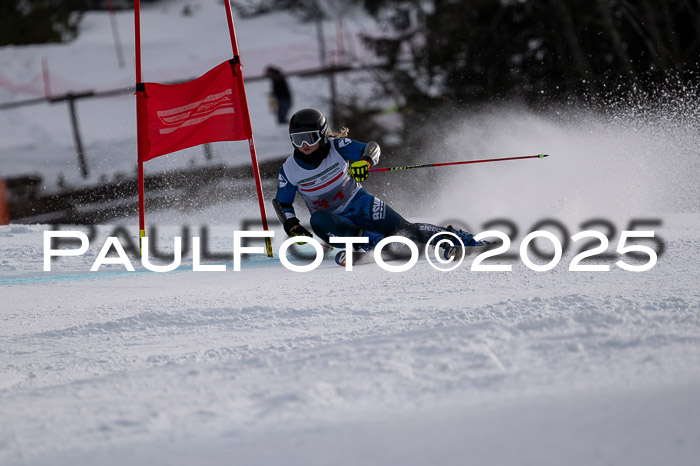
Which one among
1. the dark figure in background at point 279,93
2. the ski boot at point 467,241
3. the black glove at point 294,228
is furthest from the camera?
the dark figure in background at point 279,93

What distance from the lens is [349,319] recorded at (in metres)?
3.88

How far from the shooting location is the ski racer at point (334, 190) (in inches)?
223

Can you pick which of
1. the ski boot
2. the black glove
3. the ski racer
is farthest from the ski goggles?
the ski boot

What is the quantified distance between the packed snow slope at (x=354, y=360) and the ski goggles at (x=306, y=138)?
36.4 inches

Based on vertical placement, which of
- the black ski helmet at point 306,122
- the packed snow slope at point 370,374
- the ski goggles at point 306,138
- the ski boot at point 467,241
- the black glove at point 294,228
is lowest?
the packed snow slope at point 370,374

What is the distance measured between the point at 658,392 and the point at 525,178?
7.29 metres

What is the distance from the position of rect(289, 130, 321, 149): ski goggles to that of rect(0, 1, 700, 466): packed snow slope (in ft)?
3.04

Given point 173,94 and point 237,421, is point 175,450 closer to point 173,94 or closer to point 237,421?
point 237,421

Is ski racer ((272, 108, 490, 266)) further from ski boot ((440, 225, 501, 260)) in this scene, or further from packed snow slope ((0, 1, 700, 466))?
packed snow slope ((0, 1, 700, 466))

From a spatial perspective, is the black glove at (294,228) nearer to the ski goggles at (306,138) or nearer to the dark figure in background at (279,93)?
the ski goggles at (306,138)

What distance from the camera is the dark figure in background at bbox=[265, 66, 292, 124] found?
655 inches

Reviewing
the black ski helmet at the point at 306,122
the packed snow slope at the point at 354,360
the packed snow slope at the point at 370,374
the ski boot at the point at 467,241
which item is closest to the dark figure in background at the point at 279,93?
the packed snow slope at the point at 354,360

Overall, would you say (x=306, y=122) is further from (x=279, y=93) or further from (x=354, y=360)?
(x=279, y=93)

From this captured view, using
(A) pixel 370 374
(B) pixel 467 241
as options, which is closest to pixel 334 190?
(B) pixel 467 241
